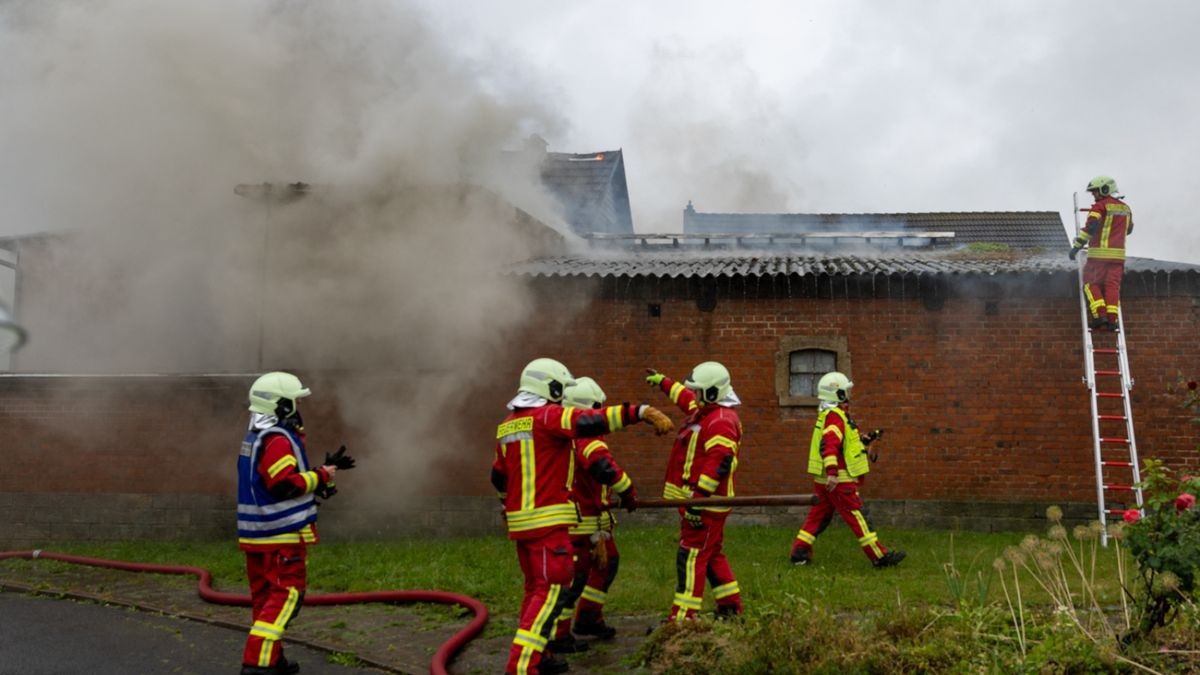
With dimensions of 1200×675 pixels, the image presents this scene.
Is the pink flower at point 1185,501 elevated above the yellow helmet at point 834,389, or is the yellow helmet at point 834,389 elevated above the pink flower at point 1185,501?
the yellow helmet at point 834,389

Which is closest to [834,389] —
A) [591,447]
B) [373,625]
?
[591,447]

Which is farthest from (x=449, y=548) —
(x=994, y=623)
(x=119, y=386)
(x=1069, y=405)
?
(x=1069, y=405)

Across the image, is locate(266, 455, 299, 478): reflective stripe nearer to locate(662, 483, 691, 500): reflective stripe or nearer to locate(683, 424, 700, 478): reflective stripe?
locate(662, 483, 691, 500): reflective stripe

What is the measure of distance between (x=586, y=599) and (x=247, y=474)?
7.72 feet

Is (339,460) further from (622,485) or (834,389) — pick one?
(834,389)

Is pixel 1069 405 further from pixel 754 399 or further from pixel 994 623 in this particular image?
pixel 994 623

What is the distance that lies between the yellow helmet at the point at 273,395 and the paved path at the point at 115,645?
1622mm

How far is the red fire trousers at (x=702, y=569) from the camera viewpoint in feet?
19.2

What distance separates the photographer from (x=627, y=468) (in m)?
10.7

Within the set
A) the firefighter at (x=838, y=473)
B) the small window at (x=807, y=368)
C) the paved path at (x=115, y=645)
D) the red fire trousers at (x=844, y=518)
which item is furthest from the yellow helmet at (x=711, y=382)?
the small window at (x=807, y=368)

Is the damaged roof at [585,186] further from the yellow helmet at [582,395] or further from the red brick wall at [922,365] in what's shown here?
the yellow helmet at [582,395]

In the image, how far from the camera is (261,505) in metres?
5.43

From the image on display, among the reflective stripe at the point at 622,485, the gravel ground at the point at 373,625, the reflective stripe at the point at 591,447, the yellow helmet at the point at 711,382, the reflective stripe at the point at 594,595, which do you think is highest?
the yellow helmet at the point at 711,382

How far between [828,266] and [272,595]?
751 centimetres
